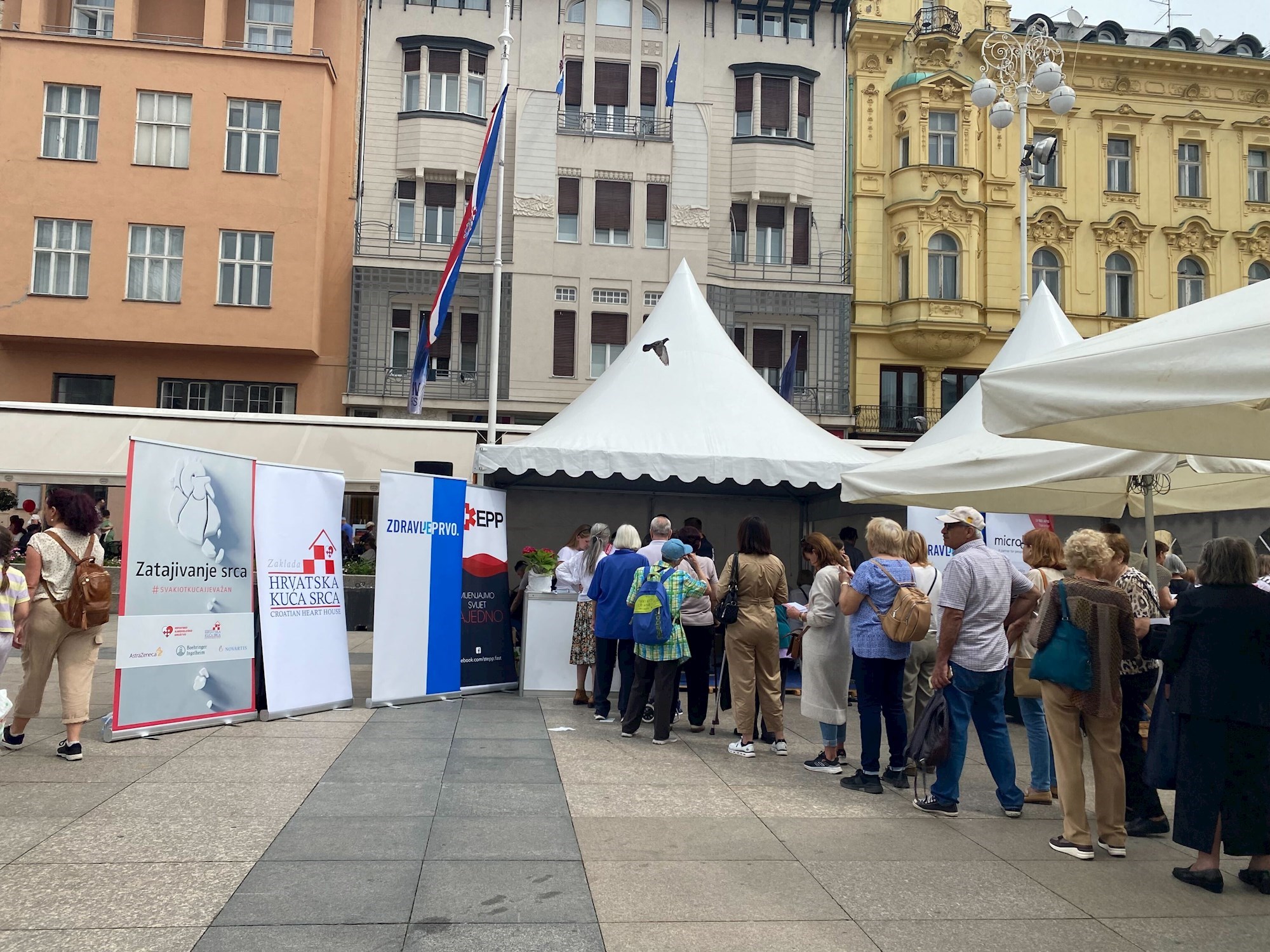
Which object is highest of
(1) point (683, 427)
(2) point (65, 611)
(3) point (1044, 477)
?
(1) point (683, 427)

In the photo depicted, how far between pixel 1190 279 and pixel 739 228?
13.5m

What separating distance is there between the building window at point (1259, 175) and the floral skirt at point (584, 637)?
3006 centimetres

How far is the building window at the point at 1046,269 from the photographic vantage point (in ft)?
101

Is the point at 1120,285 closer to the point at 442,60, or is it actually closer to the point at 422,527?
the point at 442,60

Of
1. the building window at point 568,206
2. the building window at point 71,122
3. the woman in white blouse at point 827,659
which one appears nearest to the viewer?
the woman in white blouse at point 827,659

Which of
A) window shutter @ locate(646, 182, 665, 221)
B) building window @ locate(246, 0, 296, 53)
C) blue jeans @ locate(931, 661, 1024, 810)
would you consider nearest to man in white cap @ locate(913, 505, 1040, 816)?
blue jeans @ locate(931, 661, 1024, 810)

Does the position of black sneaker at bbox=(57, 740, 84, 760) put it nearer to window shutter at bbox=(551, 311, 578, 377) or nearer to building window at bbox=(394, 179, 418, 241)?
window shutter at bbox=(551, 311, 578, 377)

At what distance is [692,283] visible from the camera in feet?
50.2

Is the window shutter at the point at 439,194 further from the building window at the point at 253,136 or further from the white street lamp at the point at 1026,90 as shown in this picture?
the white street lamp at the point at 1026,90

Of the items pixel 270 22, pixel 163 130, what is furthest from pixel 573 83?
pixel 163 130

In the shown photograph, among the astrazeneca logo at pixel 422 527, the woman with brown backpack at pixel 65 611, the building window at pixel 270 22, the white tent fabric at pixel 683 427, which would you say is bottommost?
the woman with brown backpack at pixel 65 611

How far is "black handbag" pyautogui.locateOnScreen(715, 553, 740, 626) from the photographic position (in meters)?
8.18

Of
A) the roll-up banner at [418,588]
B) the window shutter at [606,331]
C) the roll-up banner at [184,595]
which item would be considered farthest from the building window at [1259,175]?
the roll-up banner at [184,595]

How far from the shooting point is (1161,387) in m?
4.55
